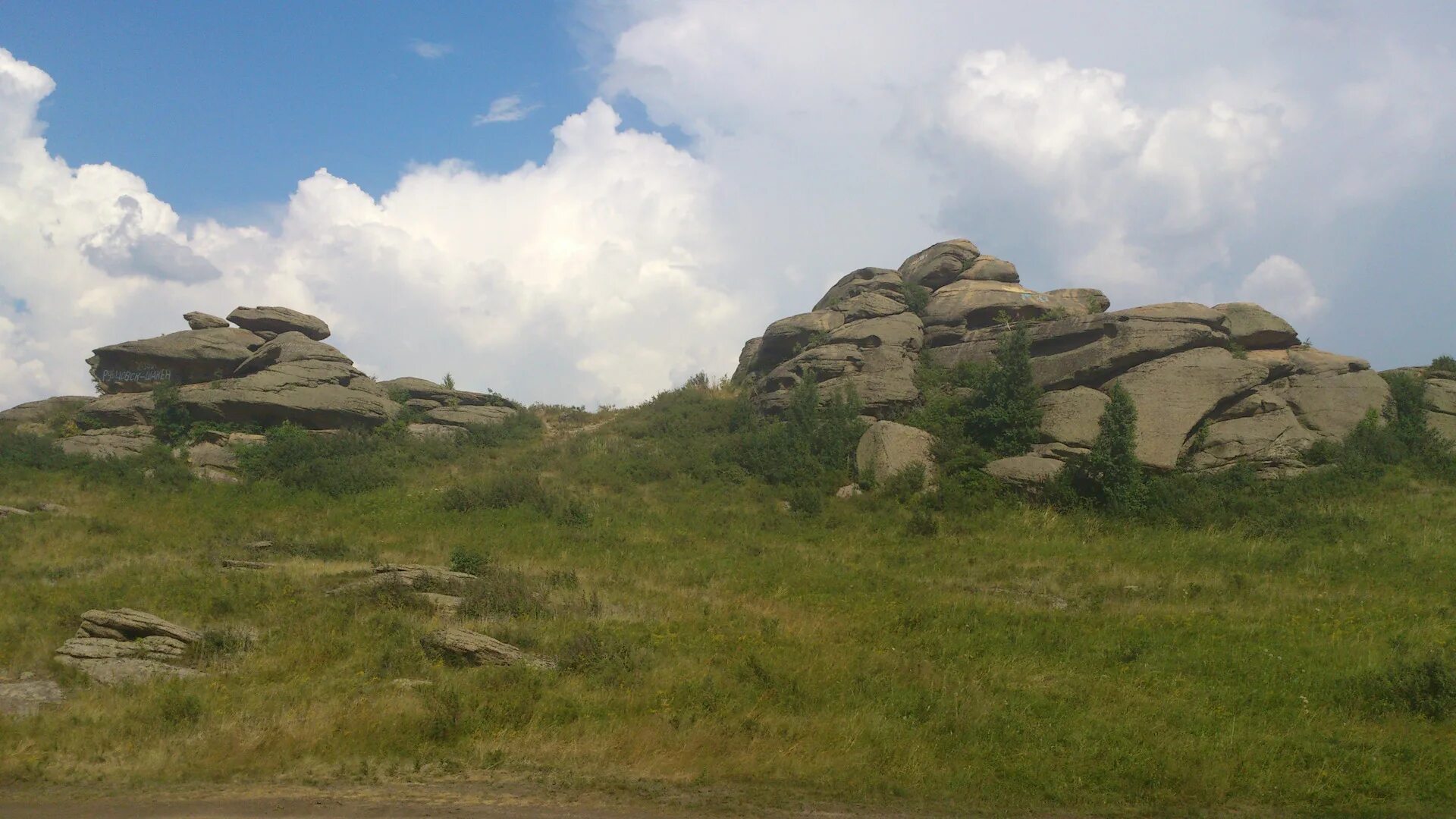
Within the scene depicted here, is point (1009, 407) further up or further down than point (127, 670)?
further up

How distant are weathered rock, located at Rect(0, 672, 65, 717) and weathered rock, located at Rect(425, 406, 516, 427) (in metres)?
27.0

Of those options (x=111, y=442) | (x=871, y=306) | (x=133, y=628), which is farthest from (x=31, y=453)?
(x=871, y=306)

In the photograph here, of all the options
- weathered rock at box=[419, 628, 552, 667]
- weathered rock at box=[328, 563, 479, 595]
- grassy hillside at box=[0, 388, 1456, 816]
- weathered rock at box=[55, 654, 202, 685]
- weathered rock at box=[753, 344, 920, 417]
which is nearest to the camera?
grassy hillside at box=[0, 388, 1456, 816]

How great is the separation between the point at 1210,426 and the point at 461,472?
25.9m

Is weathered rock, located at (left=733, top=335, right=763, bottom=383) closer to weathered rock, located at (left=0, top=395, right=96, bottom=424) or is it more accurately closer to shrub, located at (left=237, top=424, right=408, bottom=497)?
shrub, located at (left=237, top=424, right=408, bottom=497)

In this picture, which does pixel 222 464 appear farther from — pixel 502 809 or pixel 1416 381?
pixel 1416 381

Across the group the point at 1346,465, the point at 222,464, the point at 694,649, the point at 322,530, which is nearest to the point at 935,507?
the point at 1346,465

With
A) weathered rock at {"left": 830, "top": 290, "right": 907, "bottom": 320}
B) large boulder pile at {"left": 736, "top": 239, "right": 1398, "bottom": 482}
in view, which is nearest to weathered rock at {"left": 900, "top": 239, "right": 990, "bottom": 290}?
large boulder pile at {"left": 736, "top": 239, "right": 1398, "bottom": 482}

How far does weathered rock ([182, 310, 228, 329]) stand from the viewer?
3866 centimetres

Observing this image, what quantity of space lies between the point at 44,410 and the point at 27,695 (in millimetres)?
32489

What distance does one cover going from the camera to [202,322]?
3884 cm

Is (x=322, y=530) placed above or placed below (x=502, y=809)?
above

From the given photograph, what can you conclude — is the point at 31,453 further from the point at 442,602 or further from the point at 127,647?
the point at 442,602

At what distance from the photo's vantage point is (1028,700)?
1148 cm
